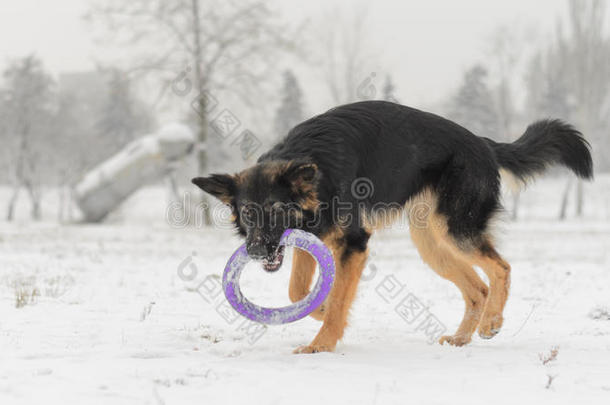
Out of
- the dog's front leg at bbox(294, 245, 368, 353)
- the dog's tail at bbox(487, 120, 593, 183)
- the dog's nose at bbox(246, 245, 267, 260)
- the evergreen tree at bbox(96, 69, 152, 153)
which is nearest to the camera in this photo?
the dog's nose at bbox(246, 245, 267, 260)

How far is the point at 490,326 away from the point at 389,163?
1698 mm

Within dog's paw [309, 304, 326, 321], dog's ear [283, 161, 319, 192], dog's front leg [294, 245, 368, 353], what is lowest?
dog's paw [309, 304, 326, 321]

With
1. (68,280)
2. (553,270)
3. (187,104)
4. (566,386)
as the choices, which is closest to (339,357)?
(566,386)

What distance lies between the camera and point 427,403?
2.86 meters

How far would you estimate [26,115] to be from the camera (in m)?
34.8

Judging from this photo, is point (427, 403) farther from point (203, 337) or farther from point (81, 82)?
point (81, 82)

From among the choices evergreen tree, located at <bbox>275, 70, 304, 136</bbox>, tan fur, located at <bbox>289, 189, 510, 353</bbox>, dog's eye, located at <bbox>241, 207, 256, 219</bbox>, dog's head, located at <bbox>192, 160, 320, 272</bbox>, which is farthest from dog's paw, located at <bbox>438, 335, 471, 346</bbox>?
evergreen tree, located at <bbox>275, 70, 304, 136</bbox>

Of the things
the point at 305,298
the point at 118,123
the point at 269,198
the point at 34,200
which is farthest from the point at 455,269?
the point at 118,123

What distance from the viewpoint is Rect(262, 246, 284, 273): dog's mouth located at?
3945mm

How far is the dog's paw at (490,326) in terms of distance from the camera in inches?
187

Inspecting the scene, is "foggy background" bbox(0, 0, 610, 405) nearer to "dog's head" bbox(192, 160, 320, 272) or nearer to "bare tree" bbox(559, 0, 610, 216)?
"dog's head" bbox(192, 160, 320, 272)

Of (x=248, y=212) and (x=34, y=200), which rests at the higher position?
(x=248, y=212)

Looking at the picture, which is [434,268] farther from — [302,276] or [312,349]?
[312,349]

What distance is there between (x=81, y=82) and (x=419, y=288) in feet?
133
